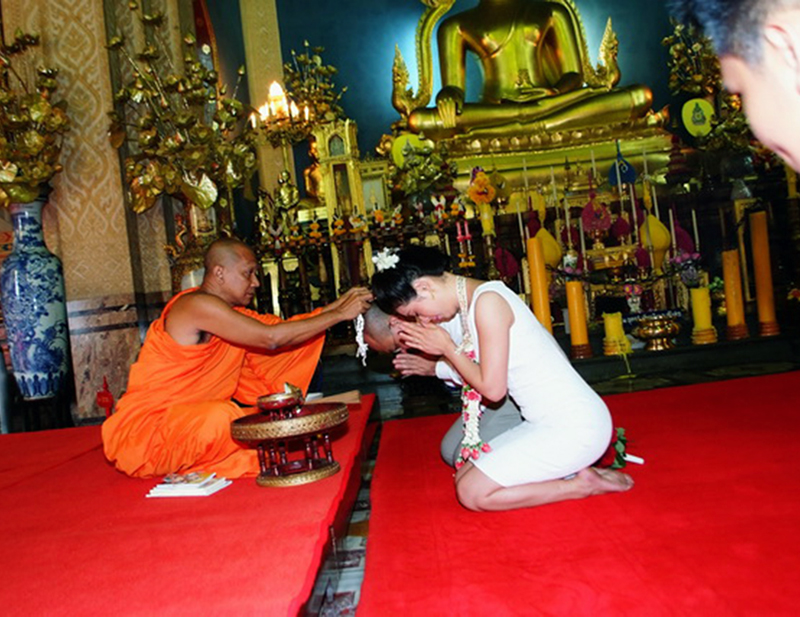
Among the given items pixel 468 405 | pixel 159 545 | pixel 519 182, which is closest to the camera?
pixel 159 545

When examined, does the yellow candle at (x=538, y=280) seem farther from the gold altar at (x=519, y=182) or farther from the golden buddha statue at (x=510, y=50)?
the golden buddha statue at (x=510, y=50)

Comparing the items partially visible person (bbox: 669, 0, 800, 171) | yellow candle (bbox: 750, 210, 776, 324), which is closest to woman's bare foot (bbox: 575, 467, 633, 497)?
partially visible person (bbox: 669, 0, 800, 171)

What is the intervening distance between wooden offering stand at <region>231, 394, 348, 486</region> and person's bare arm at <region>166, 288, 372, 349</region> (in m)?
0.44

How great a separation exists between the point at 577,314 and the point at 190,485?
3059 mm

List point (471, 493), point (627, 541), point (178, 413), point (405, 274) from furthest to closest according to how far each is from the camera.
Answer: point (178, 413), point (405, 274), point (471, 493), point (627, 541)

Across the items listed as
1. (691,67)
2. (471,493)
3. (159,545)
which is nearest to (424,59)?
(691,67)

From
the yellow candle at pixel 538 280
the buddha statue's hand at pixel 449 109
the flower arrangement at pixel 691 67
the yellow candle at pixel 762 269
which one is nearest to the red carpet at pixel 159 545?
the yellow candle at pixel 538 280

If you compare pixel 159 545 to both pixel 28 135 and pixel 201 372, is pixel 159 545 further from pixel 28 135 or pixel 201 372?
pixel 28 135

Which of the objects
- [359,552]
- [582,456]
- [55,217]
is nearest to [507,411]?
[582,456]

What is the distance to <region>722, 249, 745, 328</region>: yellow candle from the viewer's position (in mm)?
5254

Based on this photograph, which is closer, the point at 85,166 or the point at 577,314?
the point at 577,314

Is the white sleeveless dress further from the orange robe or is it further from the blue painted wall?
the blue painted wall

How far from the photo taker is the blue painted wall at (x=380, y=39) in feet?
34.5

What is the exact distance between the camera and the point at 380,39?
10.7 meters
